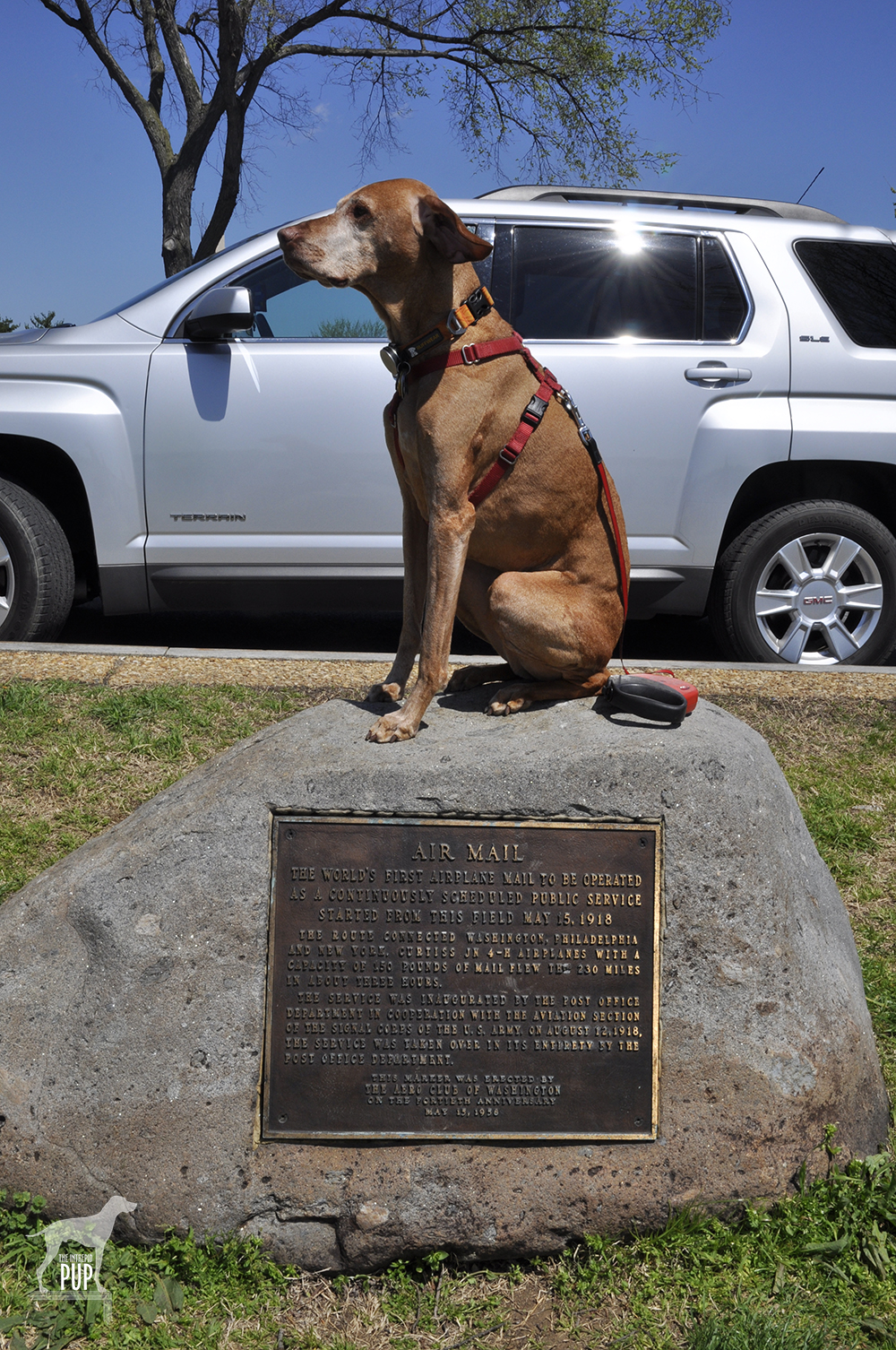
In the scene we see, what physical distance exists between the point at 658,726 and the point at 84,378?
3.41 m

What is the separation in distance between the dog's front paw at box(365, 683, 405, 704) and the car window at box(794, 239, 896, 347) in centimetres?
342

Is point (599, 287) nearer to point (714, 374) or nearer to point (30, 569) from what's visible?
point (714, 374)

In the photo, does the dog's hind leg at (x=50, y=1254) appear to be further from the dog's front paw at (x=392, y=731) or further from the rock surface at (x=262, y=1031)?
the dog's front paw at (x=392, y=731)

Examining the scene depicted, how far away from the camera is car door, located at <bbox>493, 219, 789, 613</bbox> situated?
15.6 ft

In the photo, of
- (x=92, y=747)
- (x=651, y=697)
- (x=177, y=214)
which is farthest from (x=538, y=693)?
(x=177, y=214)

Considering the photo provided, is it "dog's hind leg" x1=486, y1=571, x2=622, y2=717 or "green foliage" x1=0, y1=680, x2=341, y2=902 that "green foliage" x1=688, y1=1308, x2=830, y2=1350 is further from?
"green foliage" x1=0, y1=680, x2=341, y2=902

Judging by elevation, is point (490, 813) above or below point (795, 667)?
above

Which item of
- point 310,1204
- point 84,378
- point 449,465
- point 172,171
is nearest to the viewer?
point 310,1204

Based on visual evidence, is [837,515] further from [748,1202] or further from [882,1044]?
[748,1202]

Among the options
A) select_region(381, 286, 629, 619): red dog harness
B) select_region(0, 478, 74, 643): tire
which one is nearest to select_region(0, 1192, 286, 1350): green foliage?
select_region(381, 286, 629, 619): red dog harness

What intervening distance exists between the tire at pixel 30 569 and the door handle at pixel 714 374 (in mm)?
3046

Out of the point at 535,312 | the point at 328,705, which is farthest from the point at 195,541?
the point at 328,705

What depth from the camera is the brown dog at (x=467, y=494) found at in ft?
7.84

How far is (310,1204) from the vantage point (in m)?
2.29
